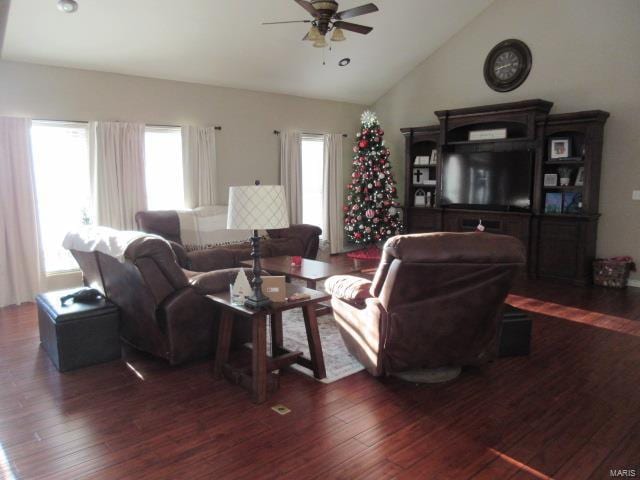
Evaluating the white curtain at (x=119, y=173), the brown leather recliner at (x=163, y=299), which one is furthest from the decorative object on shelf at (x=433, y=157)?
the brown leather recliner at (x=163, y=299)

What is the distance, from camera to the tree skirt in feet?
27.0

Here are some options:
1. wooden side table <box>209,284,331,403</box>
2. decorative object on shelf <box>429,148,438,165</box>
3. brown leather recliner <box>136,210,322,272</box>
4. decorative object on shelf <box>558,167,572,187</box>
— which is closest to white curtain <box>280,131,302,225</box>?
brown leather recliner <box>136,210,322,272</box>

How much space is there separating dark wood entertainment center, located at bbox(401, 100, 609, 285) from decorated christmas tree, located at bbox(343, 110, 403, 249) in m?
1.06

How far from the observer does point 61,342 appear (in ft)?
11.4

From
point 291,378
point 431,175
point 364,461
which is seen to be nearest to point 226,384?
point 291,378

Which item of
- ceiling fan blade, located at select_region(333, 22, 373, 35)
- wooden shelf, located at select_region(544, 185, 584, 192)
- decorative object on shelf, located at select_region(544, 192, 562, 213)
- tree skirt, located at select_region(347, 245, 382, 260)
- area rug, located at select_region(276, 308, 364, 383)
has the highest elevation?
ceiling fan blade, located at select_region(333, 22, 373, 35)

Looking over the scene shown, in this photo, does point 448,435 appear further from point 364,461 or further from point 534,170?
point 534,170

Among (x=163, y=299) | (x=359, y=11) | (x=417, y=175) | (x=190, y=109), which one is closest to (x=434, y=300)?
(x=163, y=299)

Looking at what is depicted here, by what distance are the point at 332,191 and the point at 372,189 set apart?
29.3 inches

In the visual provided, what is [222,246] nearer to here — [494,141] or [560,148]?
[494,141]

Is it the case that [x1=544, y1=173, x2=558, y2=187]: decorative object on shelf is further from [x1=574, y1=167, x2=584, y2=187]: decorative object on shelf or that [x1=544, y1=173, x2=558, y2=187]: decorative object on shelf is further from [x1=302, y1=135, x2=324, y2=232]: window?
[x1=302, y1=135, x2=324, y2=232]: window

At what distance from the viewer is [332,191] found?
8469 mm

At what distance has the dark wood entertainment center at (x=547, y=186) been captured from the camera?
6.07 metres

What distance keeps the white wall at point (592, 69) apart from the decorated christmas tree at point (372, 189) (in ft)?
5.48
